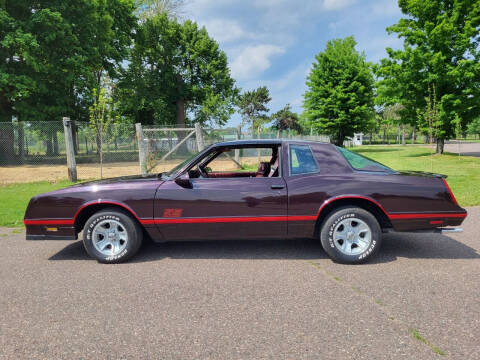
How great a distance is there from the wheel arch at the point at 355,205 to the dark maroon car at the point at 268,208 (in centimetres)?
1

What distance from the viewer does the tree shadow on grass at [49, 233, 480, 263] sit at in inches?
158

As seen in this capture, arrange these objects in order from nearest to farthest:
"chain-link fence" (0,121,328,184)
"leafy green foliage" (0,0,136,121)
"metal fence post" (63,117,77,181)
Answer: "metal fence post" (63,117,77,181) < "chain-link fence" (0,121,328,184) < "leafy green foliage" (0,0,136,121)

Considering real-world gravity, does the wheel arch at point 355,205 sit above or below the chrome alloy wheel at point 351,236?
above

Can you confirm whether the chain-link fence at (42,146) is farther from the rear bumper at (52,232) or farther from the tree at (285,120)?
the tree at (285,120)

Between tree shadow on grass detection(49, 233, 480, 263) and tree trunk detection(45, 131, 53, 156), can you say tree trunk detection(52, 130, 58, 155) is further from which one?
tree shadow on grass detection(49, 233, 480, 263)

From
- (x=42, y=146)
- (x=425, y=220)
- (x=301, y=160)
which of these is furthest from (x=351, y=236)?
(x=42, y=146)

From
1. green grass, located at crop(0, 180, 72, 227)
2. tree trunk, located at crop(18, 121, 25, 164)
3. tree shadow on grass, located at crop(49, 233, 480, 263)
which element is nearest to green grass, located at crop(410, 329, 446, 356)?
tree shadow on grass, located at crop(49, 233, 480, 263)

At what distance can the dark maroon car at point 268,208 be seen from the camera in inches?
147

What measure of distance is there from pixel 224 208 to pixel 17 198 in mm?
7362

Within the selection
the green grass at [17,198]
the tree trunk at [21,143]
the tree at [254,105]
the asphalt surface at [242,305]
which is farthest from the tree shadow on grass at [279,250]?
the tree at [254,105]

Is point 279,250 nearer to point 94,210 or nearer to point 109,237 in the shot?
point 109,237

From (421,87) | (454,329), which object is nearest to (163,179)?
(454,329)

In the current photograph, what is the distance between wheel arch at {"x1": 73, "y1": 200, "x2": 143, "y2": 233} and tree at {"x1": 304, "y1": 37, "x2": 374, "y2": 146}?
32135 millimetres

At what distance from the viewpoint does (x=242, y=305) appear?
278 centimetres
